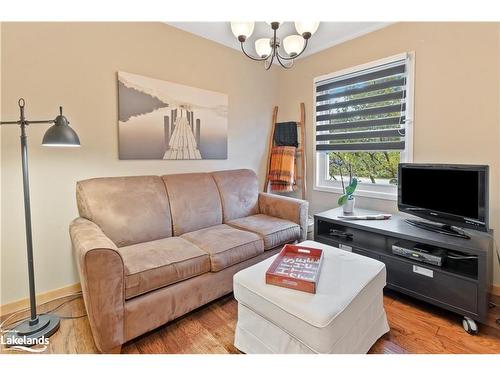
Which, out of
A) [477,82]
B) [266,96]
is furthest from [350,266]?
[266,96]

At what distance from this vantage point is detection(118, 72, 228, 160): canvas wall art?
2.13 metres

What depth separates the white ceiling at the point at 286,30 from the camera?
2342mm

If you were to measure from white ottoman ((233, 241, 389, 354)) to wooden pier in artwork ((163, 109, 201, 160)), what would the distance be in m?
1.49

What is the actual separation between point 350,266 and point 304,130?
2013mm

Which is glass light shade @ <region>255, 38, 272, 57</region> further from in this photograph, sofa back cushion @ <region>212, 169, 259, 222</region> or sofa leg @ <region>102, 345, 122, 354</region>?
sofa leg @ <region>102, 345, 122, 354</region>

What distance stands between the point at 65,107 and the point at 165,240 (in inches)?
48.9

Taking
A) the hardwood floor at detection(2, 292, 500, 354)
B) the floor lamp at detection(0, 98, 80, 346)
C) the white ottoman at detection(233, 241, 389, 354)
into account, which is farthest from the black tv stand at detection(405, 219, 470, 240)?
the floor lamp at detection(0, 98, 80, 346)

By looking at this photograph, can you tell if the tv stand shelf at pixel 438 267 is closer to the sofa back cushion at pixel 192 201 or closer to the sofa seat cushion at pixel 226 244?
the sofa seat cushion at pixel 226 244

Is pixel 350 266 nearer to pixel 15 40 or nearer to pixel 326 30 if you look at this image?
pixel 326 30

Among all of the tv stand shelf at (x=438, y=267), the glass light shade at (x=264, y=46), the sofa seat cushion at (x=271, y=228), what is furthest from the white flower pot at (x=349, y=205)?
the glass light shade at (x=264, y=46)

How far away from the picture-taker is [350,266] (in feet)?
4.70

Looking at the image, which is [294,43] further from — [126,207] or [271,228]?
[126,207]

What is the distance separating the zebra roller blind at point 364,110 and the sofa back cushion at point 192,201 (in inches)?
Result: 56.6

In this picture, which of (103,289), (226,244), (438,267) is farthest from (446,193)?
(103,289)
